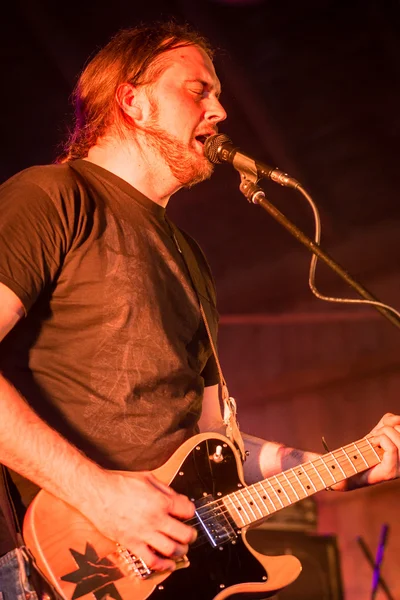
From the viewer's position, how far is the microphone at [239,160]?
78.9 inches

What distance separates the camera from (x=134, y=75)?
2.64 meters

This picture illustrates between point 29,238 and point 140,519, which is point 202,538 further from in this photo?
point 29,238

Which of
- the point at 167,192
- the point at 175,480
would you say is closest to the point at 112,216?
the point at 167,192

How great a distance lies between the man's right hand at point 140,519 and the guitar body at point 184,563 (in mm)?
44

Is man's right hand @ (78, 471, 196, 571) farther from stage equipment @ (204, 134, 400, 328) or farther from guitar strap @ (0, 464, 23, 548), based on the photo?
stage equipment @ (204, 134, 400, 328)

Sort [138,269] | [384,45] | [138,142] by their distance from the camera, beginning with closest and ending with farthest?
1. [138,269]
2. [138,142]
3. [384,45]

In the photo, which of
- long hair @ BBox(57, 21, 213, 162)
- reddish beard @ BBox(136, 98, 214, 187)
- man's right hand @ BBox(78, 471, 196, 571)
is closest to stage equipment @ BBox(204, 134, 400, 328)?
reddish beard @ BBox(136, 98, 214, 187)

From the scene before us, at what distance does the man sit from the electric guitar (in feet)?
0.18

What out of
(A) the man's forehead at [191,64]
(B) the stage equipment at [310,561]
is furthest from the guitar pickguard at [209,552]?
(B) the stage equipment at [310,561]

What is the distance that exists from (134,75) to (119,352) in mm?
1243

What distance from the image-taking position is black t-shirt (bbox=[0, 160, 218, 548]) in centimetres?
188

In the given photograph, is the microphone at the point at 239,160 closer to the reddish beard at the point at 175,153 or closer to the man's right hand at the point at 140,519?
the reddish beard at the point at 175,153

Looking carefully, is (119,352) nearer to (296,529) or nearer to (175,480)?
(175,480)

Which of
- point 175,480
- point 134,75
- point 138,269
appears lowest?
point 175,480
